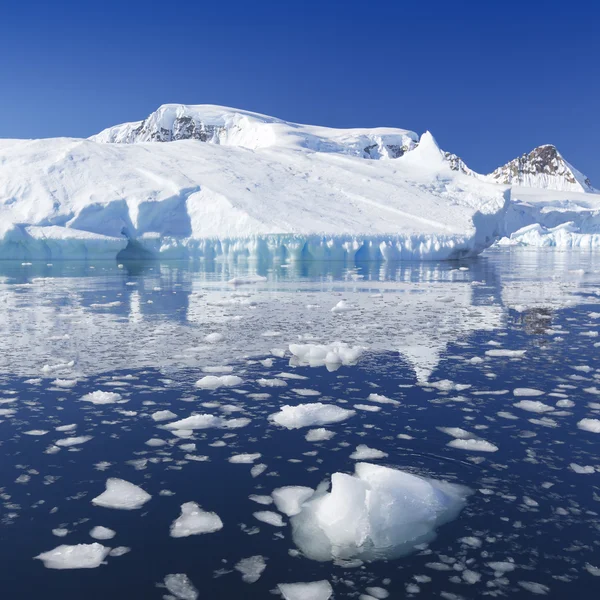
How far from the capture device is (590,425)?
14.7 feet

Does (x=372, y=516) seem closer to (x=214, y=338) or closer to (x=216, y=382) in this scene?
(x=216, y=382)

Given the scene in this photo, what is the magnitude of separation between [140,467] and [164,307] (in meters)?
7.81

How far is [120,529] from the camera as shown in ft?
10.0

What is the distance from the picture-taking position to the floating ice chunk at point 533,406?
4879 millimetres

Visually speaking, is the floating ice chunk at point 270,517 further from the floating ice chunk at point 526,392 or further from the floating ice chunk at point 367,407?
the floating ice chunk at point 526,392

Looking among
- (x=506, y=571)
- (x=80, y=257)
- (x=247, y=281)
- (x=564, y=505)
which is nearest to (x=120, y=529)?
(x=506, y=571)

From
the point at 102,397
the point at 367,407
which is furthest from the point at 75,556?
the point at 367,407

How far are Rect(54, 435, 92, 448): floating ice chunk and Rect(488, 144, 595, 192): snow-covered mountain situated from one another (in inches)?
6097

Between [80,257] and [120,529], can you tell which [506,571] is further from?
[80,257]

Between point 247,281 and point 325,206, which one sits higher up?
point 325,206

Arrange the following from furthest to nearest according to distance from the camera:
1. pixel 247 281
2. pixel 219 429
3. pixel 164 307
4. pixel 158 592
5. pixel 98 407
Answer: pixel 247 281 → pixel 164 307 → pixel 98 407 → pixel 219 429 → pixel 158 592

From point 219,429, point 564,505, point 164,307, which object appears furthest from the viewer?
point 164,307

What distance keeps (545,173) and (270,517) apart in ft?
543

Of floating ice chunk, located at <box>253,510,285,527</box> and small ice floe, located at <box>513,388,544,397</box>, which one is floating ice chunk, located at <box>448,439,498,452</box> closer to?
small ice floe, located at <box>513,388,544,397</box>
